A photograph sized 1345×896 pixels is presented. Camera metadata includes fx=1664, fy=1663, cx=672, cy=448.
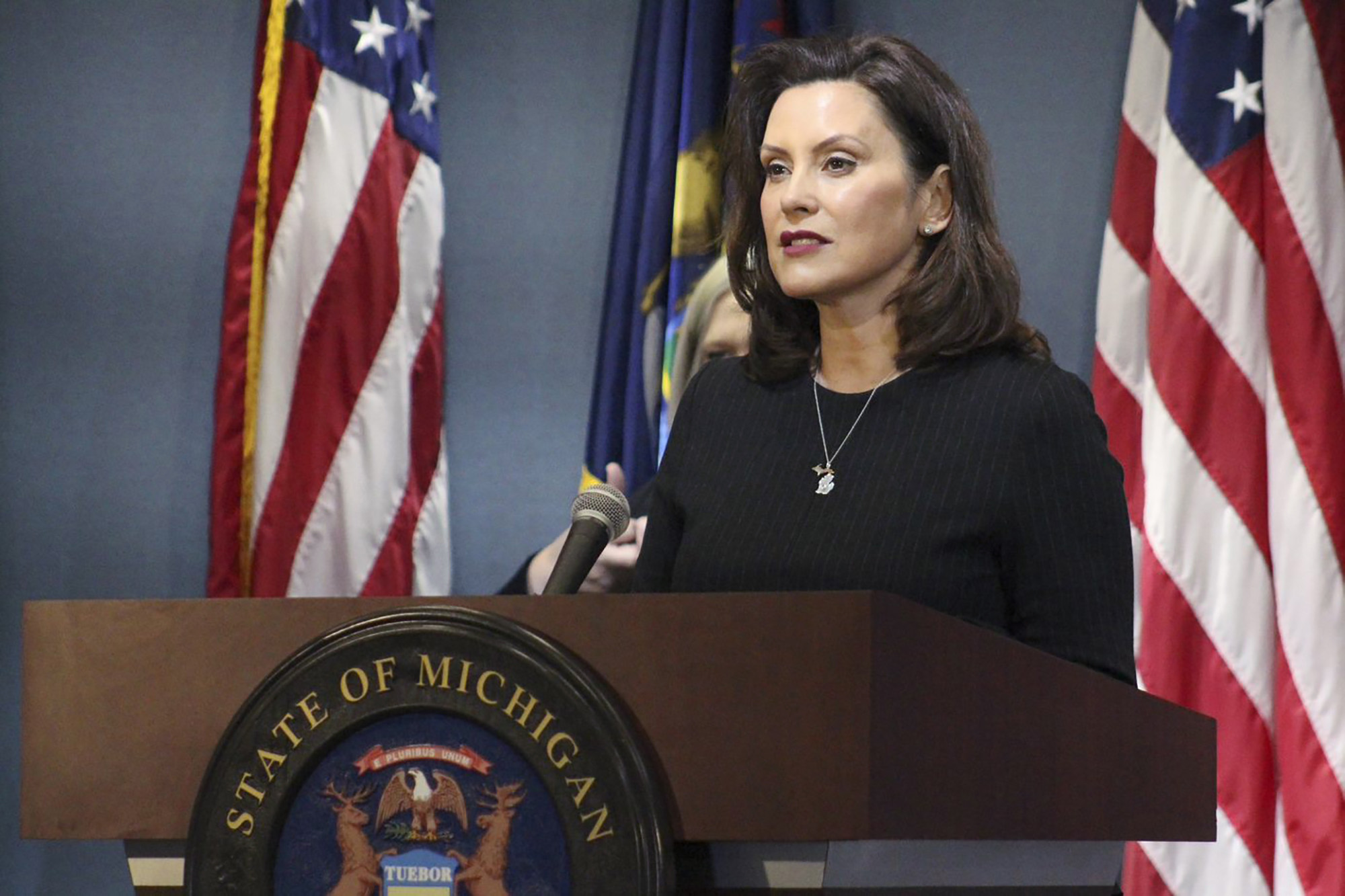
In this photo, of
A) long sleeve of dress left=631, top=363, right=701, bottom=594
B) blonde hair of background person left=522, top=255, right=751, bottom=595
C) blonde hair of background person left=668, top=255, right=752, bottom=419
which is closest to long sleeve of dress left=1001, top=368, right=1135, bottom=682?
long sleeve of dress left=631, top=363, right=701, bottom=594

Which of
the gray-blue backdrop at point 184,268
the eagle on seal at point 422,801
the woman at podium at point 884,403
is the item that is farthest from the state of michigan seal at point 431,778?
the gray-blue backdrop at point 184,268

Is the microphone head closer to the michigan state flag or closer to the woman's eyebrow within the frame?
the woman's eyebrow

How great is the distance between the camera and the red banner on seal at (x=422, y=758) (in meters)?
0.95

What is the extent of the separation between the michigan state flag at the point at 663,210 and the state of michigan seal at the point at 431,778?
2357 mm

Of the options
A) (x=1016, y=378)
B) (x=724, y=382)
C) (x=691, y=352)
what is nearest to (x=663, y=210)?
(x=691, y=352)

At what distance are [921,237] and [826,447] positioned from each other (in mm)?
238

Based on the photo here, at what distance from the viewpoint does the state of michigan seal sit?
93 cm

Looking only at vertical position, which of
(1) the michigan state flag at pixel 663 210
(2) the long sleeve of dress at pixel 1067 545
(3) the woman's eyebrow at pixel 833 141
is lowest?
(2) the long sleeve of dress at pixel 1067 545

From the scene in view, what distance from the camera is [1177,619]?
306 cm

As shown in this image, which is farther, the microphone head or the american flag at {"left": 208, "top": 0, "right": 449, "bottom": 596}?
the american flag at {"left": 208, "top": 0, "right": 449, "bottom": 596}

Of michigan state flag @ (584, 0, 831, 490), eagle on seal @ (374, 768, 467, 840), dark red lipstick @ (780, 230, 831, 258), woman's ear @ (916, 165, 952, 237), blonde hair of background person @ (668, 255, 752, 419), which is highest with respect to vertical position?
michigan state flag @ (584, 0, 831, 490)

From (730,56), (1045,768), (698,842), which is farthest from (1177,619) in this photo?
(698,842)

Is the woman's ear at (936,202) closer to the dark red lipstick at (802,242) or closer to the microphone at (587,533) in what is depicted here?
the dark red lipstick at (802,242)

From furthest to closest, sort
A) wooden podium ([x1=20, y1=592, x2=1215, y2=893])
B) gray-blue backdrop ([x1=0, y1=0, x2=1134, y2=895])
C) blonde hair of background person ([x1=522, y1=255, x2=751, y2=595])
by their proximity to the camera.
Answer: gray-blue backdrop ([x1=0, y1=0, x2=1134, y2=895]), blonde hair of background person ([x1=522, y1=255, x2=751, y2=595]), wooden podium ([x1=20, y1=592, x2=1215, y2=893])
